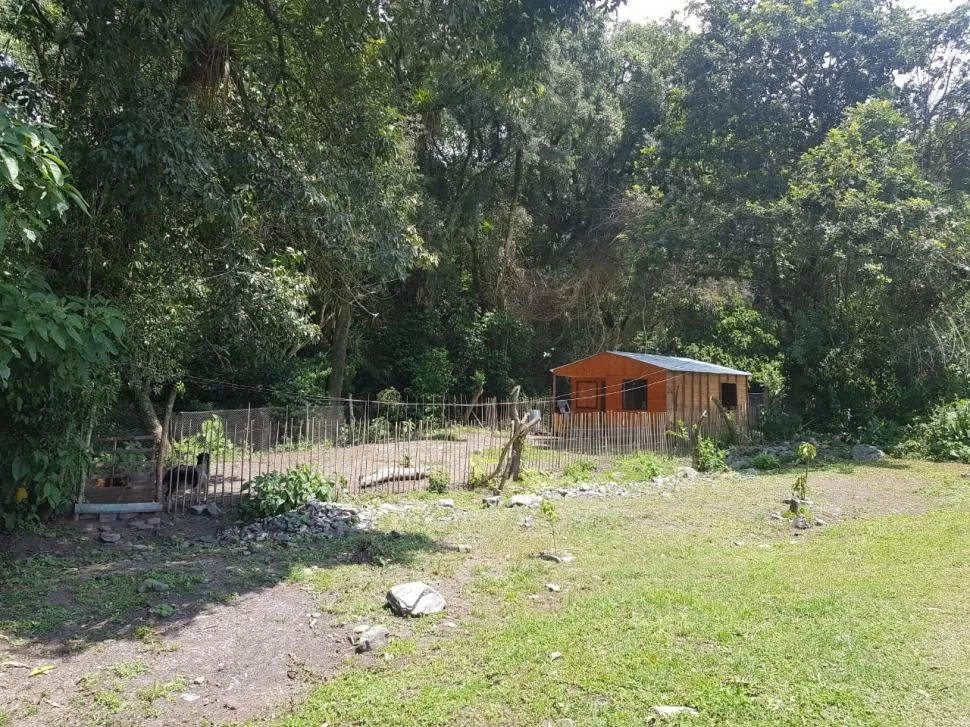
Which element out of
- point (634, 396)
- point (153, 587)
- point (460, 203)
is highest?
point (460, 203)

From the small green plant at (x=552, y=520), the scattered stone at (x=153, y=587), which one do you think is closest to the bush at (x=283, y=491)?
the scattered stone at (x=153, y=587)

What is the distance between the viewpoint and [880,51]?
2236cm

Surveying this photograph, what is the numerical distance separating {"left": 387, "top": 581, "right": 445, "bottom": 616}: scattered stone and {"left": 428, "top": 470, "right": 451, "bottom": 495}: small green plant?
18.2 feet

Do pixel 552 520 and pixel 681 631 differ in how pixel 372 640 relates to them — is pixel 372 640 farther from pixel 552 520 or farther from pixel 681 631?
pixel 552 520

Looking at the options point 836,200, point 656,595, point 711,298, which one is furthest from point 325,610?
point 711,298

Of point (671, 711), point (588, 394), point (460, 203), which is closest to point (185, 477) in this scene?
point (671, 711)

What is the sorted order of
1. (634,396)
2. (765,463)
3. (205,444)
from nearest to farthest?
(205,444) → (765,463) → (634,396)

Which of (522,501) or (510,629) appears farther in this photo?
(522,501)

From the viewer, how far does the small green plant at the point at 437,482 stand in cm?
1138

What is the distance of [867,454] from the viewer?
55.8 feet

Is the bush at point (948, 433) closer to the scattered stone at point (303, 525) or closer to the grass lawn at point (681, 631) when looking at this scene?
the grass lawn at point (681, 631)

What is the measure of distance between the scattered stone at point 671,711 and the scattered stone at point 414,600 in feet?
7.19

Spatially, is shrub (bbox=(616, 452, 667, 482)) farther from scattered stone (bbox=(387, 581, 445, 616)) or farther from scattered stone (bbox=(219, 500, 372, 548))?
scattered stone (bbox=(387, 581, 445, 616))

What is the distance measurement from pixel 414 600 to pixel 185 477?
535cm
